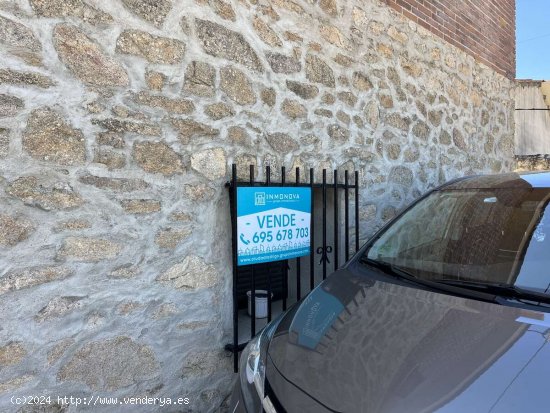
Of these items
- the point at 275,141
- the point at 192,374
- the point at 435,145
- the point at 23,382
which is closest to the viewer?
the point at 23,382

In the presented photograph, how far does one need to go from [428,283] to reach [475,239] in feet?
1.67

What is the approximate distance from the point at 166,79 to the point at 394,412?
6.88 ft

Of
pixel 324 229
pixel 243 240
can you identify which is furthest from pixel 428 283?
pixel 324 229

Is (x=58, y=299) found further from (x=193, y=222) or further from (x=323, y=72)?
(x=323, y=72)

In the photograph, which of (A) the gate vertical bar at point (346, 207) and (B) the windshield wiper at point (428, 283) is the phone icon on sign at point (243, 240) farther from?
(A) the gate vertical bar at point (346, 207)

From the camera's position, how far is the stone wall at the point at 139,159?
2.02 m

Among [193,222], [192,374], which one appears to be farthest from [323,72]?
[192,374]

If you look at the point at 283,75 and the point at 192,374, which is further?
the point at 283,75

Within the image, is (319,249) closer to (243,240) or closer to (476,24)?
(243,240)

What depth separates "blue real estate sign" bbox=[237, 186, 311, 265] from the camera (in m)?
2.82

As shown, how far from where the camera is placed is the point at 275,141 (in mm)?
3109

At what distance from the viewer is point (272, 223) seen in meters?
3.02

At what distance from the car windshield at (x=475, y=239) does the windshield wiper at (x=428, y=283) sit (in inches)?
1.1

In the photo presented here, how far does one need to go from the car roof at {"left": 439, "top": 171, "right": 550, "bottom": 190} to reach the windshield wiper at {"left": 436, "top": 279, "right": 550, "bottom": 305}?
2.72ft
